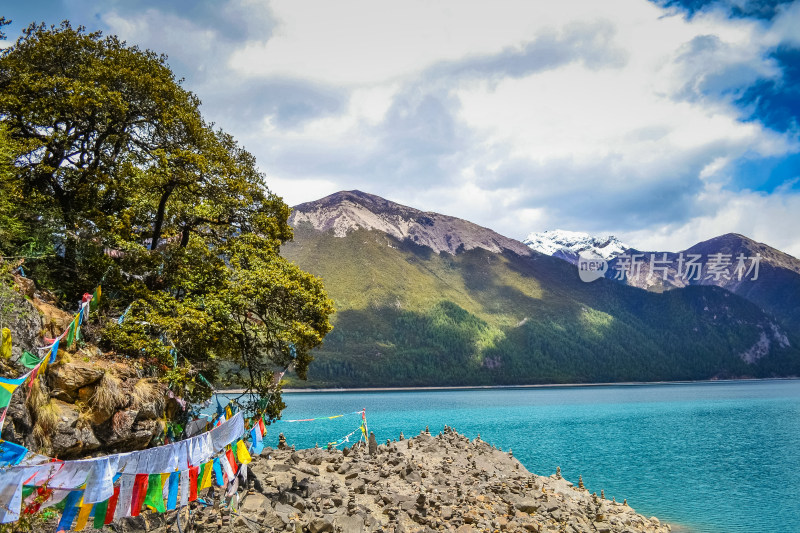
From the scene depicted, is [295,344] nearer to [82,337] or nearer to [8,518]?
[82,337]

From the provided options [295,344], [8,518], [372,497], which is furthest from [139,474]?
[372,497]

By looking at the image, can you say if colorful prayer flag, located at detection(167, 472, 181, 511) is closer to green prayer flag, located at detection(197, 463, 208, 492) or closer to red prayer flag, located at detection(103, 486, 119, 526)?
green prayer flag, located at detection(197, 463, 208, 492)

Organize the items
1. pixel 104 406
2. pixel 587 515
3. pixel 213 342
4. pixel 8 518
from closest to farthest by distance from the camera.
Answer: pixel 8 518
pixel 104 406
pixel 213 342
pixel 587 515

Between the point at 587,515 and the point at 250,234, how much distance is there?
18549 millimetres

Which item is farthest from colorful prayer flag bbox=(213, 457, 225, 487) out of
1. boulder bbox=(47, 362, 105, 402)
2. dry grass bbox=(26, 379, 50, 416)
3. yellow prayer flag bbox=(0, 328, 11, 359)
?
yellow prayer flag bbox=(0, 328, 11, 359)

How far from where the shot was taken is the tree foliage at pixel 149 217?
56.4 feet

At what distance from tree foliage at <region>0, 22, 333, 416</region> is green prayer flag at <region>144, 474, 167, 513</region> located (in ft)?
15.9

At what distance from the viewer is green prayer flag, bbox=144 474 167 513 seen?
11.2 meters

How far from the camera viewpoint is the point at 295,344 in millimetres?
19141

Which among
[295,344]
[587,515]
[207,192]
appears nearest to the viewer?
[295,344]

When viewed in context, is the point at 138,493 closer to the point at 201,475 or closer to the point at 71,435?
the point at 201,475

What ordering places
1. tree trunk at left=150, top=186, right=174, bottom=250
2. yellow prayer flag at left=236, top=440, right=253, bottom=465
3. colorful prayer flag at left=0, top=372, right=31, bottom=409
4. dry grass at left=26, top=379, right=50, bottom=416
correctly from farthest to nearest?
tree trunk at left=150, top=186, right=174, bottom=250
yellow prayer flag at left=236, top=440, right=253, bottom=465
dry grass at left=26, top=379, right=50, bottom=416
colorful prayer flag at left=0, top=372, right=31, bottom=409

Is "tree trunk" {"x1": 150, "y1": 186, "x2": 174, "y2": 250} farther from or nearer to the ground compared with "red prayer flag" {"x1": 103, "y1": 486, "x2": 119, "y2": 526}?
farther from the ground

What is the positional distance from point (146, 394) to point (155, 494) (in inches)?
166
